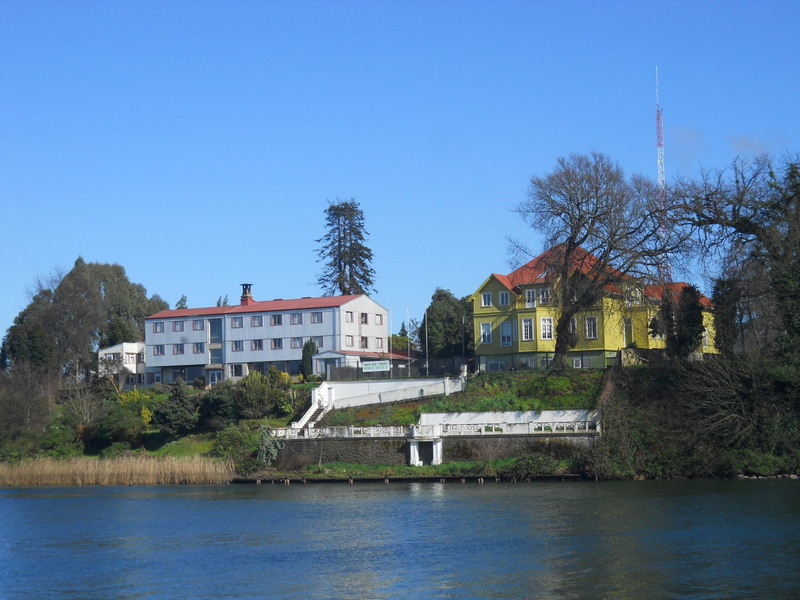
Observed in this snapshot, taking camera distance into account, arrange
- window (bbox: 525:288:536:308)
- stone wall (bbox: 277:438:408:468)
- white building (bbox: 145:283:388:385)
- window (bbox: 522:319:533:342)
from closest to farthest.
A: stone wall (bbox: 277:438:408:468)
window (bbox: 522:319:533:342)
window (bbox: 525:288:536:308)
white building (bbox: 145:283:388:385)

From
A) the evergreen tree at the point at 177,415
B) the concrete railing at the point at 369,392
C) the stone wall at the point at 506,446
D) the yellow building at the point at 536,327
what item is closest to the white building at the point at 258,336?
the yellow building at the point at 536,327

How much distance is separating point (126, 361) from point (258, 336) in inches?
616

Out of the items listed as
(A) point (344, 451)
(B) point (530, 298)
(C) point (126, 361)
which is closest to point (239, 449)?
(A) point (344, 451)

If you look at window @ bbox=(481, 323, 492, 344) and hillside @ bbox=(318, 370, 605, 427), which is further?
window @ bbox=(481, 323, 492, 344)

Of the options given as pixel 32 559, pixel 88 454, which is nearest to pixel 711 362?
pixel 32 559

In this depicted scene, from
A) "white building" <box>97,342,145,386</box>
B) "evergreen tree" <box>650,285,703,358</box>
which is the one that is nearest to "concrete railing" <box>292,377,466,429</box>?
"evergreen tree" <box>650,285,703,358</box>

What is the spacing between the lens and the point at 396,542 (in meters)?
31.6

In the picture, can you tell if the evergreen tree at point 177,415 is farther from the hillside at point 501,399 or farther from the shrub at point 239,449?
the hillside at point 501,399

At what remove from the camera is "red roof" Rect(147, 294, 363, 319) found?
3388 inches

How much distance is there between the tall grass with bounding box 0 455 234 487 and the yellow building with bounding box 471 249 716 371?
2163cm

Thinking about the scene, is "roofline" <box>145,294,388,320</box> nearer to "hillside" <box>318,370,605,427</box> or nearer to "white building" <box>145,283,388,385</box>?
"white building" <box>145,283,388,385</box>

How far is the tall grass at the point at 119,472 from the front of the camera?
182 ft

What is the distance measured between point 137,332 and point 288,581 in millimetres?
87318

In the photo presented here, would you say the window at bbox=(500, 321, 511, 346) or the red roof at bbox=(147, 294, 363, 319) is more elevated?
the red roof at bbox=(147, 294, 363, 319)
